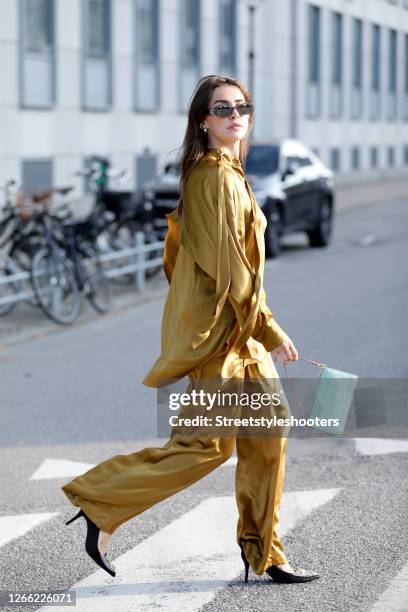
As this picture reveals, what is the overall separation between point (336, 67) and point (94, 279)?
114 ft

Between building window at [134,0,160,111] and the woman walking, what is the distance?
24340 mm

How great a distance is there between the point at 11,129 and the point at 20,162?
0.68m

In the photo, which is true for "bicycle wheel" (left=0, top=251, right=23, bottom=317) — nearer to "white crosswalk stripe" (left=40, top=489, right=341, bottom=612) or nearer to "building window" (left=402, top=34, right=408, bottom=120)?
"white crosswalk stripe" (left=40, top=489, right=341, bottom=612)

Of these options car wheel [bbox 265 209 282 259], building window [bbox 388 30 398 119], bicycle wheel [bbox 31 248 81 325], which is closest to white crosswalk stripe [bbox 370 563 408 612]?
bicycle wheel [bbox 31 248 81 325]

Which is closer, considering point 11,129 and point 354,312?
point 354,312

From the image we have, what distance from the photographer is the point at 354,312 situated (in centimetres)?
1302

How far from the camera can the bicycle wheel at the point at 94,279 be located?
13.1 meters

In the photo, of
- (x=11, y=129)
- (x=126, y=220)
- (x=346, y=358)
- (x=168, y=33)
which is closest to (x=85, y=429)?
(x=346, y=358)

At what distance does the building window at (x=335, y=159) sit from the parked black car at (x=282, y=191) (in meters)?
24.0

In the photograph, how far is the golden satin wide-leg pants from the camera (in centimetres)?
458

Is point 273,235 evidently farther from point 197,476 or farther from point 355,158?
point 355,158

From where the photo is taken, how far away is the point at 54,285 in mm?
12469

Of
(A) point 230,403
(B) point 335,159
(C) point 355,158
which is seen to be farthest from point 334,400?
(C) point 355,158

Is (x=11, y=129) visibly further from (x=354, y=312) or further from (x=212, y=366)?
(x=212, y=366)
